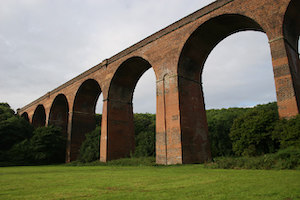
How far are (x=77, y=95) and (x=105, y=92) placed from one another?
501cm

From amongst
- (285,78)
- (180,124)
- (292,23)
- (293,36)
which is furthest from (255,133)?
(292,23)

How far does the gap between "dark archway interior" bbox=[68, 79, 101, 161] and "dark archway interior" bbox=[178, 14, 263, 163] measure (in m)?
10.4

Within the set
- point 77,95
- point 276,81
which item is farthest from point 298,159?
point 77,95

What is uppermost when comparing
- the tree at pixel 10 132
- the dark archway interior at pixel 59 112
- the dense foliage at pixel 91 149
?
the dark archway interior at pixel 59 112

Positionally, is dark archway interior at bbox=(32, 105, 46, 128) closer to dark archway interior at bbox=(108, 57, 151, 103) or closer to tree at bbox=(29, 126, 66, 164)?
tree at bbox=(29, 126, 66, 164)

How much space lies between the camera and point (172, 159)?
470 inches

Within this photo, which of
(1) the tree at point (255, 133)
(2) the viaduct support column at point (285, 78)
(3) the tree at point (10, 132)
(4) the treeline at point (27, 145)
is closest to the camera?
(2) the viaduct support column at point (285, 78)

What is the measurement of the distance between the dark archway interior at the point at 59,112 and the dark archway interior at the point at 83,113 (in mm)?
3927

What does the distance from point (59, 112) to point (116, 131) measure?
12.2m

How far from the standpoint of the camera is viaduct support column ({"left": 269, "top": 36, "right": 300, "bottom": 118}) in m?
8.70

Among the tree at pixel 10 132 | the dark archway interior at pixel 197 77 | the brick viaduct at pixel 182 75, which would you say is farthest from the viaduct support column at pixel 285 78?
the tree at pixel 10 132

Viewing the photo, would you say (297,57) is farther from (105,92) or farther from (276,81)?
(105,92)

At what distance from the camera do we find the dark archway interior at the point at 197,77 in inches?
477

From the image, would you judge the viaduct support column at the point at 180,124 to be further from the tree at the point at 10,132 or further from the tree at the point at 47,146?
the tree at the point at 10,132
